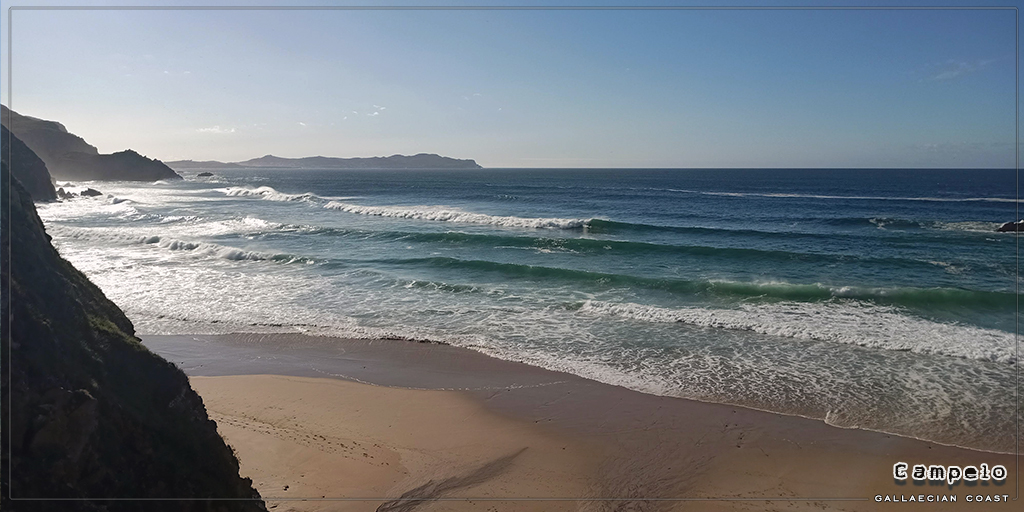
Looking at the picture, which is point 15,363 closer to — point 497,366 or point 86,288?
point 86,288

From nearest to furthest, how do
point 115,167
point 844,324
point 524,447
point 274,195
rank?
point 524,447
point 844,324
point 274,195
point 115,167

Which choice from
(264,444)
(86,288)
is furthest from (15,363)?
(264,444)

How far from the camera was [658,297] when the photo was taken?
556 inches

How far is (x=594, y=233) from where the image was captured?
2530 cm

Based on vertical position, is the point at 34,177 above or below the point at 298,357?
above

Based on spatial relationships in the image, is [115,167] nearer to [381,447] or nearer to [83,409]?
[381,447]

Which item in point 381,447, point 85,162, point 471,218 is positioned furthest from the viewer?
point 85,162

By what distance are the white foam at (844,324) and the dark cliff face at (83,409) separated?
32.0 feet

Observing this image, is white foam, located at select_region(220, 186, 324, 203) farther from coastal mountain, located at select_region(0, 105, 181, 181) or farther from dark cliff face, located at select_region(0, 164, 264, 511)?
dark cliff face, located at select_region(0, 164, 264, 511)

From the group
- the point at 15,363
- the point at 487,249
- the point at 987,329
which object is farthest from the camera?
the point at 487,249

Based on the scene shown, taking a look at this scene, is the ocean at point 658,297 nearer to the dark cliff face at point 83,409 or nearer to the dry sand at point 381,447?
the dry sand at point 381,447

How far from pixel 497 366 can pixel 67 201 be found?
151 feet

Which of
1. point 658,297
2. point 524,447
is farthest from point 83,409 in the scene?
point 658,297

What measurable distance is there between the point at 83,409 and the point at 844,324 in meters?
13.2
